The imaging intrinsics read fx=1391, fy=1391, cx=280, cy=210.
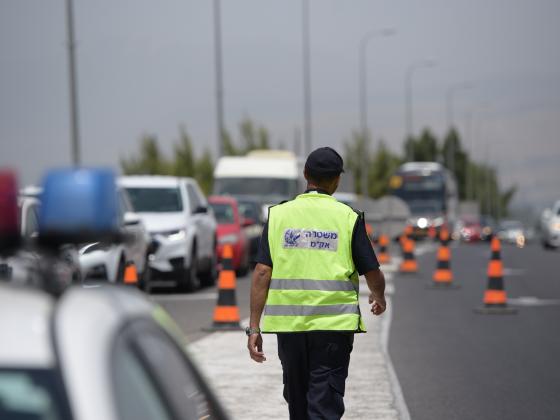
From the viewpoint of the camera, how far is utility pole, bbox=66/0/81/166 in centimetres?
2792

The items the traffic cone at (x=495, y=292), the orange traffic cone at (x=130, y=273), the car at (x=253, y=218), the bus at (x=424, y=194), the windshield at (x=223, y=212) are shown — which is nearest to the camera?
the orange traffic cone at (x=130, y=273)

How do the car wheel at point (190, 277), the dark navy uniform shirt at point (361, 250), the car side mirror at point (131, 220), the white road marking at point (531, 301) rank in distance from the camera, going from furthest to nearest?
the car wheel at point (190, 277), the white road marking at point (531, 301), the car side mirror at point (131, 220), the dark navy uniform shirt at point (361, 250)

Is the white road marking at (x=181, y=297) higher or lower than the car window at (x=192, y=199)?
lower

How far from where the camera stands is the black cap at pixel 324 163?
6059mm

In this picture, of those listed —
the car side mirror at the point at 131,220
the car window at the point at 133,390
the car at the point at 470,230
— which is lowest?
the car at the point at 470,230

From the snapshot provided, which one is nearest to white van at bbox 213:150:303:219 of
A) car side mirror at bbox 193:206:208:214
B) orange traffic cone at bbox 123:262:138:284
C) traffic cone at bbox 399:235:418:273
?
traffic cone at bbox 399:235:418:273

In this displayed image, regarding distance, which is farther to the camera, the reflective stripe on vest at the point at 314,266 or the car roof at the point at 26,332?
the reflective stripe on vest at the point at 314,266

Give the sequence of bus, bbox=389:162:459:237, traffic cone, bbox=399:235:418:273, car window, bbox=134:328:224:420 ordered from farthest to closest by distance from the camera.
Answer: bus, bbox=389:162:459:237
traffic cone, bbox=399:235:418:273
car window, bbox=134:328:224:420

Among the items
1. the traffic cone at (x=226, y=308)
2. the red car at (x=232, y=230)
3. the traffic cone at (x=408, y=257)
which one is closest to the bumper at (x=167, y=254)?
the red car at (x=232, y=230)

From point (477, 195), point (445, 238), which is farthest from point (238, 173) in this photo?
point (477, 195)

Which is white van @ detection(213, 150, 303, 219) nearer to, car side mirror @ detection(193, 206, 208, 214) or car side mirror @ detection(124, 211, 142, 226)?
car side mirror @ detection(193, 206, 208, 214)

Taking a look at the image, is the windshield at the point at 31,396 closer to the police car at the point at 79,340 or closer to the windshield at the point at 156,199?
the police car at the point at 79,340

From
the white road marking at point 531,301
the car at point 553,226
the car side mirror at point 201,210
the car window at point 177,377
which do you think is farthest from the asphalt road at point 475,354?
the car at point 553,226

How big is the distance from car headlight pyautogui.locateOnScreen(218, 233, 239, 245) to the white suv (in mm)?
2414
